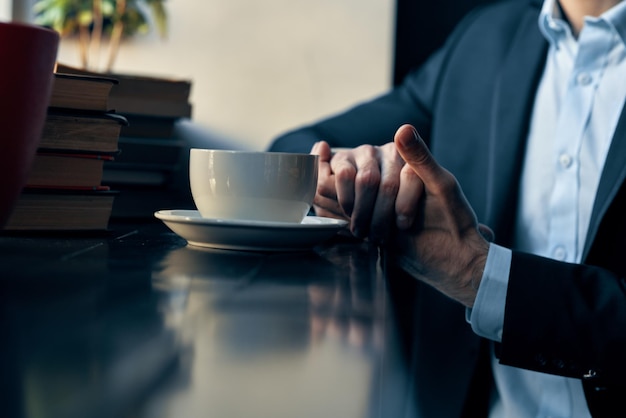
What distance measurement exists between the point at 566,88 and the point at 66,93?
0.99 meters

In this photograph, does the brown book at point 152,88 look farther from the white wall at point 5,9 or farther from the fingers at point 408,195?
the white wall at point 5,9

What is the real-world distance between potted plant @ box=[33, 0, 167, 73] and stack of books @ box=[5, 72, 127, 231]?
1136mm

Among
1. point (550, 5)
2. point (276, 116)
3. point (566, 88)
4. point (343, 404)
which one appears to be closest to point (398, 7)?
point (276, 116)

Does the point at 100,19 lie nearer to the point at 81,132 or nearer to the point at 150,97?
the point at 150,97

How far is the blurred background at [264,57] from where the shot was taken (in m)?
1.87

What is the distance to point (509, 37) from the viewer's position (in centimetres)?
155

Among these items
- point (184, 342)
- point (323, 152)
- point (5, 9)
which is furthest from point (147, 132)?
point (184, 342)

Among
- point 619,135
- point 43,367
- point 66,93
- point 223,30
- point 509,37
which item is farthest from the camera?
point 223,30

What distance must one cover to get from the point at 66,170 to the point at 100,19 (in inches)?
50.7

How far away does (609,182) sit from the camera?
1136 mm

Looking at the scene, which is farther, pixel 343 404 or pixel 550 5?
pixel 550 5

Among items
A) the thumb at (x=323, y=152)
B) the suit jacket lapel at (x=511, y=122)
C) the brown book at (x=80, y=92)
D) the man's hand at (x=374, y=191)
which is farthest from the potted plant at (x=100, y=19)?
the brown book at (x=80, y=92)

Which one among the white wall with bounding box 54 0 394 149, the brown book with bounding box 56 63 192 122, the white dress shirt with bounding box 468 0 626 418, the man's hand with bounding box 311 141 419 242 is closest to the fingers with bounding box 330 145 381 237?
the man's hand with bounding box 311 141 419 242

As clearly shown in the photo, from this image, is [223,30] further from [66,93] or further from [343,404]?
[343,404]
